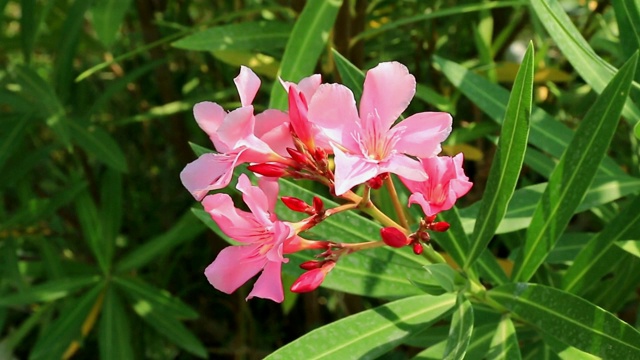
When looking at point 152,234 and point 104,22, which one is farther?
point 152,234

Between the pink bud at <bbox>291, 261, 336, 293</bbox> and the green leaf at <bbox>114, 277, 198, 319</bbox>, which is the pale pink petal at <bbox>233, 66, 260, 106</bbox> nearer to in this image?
the pink bud at <bbox>291, 261, 336, 293</bbox>

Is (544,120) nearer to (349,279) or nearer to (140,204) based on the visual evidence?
(349,279)

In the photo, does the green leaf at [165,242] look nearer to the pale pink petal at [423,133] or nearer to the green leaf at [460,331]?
A: the green leaf at [460,331]

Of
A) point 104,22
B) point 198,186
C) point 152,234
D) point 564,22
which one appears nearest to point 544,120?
point 564,22

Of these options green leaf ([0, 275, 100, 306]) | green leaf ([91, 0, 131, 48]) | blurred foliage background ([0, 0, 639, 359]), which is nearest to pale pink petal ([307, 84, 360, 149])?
blurred foliage background ([0, 0, 639, 359])

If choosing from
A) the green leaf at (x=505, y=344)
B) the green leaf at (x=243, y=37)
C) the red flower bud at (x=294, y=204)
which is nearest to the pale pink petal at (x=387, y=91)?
the red flower bud at (x=294, y=204)

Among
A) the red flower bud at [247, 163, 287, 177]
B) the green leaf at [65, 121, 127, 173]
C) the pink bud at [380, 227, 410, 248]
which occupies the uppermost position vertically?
the red flower bud at [247, 163, 287, 177]
